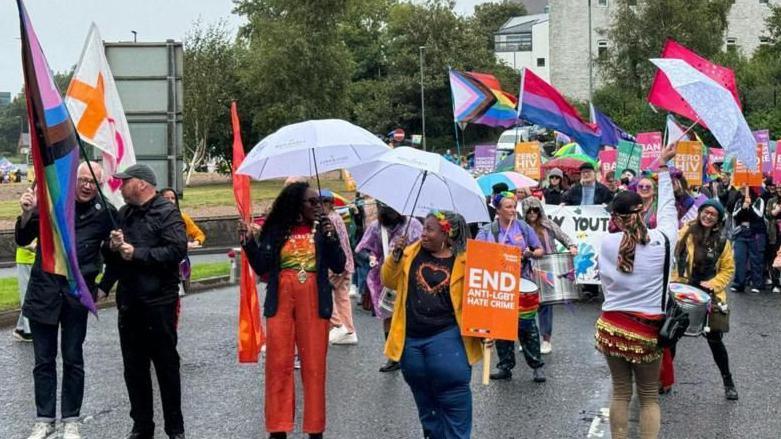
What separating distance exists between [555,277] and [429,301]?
14.0 ft

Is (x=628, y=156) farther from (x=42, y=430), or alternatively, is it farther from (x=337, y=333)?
(x=42, y=430)

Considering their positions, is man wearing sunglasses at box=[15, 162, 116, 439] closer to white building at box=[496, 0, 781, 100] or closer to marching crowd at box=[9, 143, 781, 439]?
marching crowd at box=[9, 143, 781, 439]

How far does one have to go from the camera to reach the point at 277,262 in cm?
703

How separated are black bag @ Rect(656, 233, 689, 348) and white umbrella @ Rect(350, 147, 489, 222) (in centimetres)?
112

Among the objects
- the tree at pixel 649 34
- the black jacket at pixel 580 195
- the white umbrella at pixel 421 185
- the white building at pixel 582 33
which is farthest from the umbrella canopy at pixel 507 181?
the white building at pixel 582 33

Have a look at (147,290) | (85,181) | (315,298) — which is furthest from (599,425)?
(85,181)

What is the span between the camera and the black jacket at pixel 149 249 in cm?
696

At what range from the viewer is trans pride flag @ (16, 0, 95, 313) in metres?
5.92

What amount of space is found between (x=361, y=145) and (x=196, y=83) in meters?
36.1

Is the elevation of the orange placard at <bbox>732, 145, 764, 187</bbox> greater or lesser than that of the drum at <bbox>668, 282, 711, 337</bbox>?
greater

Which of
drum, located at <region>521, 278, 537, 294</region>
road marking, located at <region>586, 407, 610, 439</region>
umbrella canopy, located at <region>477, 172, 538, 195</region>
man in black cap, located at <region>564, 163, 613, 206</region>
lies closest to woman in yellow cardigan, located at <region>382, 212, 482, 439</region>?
road marking, located at <region>586, 407, 610, 439</region>

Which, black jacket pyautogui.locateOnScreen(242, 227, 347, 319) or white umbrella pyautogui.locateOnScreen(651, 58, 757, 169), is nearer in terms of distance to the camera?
black jacket pyautogui.locateOnScreen(242, 227, 347, 319)

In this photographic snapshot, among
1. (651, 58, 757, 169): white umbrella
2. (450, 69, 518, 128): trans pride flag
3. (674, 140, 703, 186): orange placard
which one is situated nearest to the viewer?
(651, 58, 757, 169): white umbrella

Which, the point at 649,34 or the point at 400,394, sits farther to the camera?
the point at 649,34
